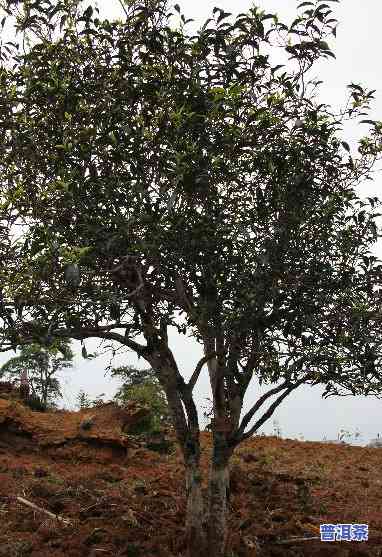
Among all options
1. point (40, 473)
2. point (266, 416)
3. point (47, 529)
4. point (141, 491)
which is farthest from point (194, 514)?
point (40, 473)

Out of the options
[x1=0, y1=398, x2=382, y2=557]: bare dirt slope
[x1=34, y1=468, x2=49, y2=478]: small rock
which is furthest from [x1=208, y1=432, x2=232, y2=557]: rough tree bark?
[x1=34, y1=468, x2=49, y2=478]: small rock

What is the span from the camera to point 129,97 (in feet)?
35.7

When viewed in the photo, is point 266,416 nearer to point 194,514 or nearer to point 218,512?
point 218,512

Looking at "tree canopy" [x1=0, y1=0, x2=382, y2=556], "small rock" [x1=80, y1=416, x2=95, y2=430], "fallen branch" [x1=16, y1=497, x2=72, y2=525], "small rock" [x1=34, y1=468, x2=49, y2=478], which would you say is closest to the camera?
"tree canopy" [x1=0, y1=0, x2=382, y2=556]

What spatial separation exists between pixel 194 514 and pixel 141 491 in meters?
4.26

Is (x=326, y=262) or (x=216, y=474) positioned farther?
(x=216, y=474)

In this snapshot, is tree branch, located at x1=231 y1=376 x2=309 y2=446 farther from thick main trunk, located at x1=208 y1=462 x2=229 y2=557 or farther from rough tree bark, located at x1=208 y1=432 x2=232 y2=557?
thick main trunk, located at x1=208 y1=462 x2=229 y2=557

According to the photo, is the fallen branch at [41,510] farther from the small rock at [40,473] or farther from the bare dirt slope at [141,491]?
the small rock at [40,473]

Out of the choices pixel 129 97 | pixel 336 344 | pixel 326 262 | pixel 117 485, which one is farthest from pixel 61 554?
pixel 129 97

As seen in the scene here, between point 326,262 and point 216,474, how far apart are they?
507 centimetres

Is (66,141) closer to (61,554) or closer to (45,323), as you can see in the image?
(45,323)

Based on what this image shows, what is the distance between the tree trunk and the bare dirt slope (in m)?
0.46

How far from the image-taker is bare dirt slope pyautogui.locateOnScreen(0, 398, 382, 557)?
1296 cm

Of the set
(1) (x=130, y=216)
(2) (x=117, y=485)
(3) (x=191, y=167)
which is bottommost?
(2) (x=117, y=485)
